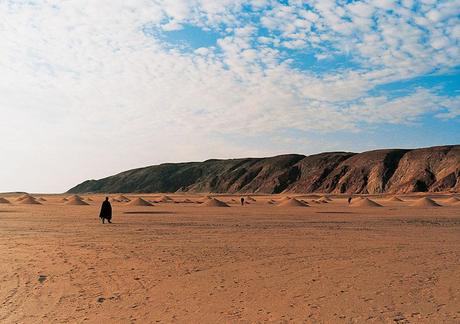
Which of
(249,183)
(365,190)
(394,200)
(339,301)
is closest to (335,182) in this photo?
(365,190)

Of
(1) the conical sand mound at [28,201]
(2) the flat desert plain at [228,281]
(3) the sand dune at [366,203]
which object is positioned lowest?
(2) the flat desert plain at [228,281]

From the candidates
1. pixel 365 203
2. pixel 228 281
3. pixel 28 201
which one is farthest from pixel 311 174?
pixel 228 281

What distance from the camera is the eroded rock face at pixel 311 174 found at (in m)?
106

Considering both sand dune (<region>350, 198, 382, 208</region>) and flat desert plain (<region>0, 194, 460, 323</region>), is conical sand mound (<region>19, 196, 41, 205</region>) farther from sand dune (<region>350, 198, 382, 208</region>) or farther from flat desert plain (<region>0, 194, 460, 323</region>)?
flat desert plain (<region>0, 194, 460, 323</region>)

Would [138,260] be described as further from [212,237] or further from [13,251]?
[212,237]

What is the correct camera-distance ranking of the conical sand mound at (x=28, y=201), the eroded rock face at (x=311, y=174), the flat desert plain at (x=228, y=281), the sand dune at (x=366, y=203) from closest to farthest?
1. the flat desert plain at (x=228, y=281)
2. the sand dune at (x=366, y=203)
3. the conical sand mound at (x=28, y=201)
4. the eroded rock face at (x=311, y=174)

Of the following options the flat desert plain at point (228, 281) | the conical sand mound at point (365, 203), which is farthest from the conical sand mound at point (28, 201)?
the flat desert plain at point (228, 281)

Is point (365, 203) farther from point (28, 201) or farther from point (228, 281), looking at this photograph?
point (228, 281)

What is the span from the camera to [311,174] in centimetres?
13150

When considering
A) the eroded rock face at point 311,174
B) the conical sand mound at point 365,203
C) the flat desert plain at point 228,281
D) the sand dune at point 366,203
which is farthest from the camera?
the eroded rock face at point 311,174

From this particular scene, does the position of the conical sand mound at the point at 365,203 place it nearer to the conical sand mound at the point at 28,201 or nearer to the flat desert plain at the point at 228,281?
the flat desert plain at the point at 228,281

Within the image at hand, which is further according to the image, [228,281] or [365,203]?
[365,203]

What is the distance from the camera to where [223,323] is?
6613 mm

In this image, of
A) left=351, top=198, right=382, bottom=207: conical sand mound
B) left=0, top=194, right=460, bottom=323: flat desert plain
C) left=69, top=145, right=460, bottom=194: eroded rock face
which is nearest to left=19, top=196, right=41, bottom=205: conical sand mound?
left=351, top=198, right=382, bottom=207: conical sand mound
